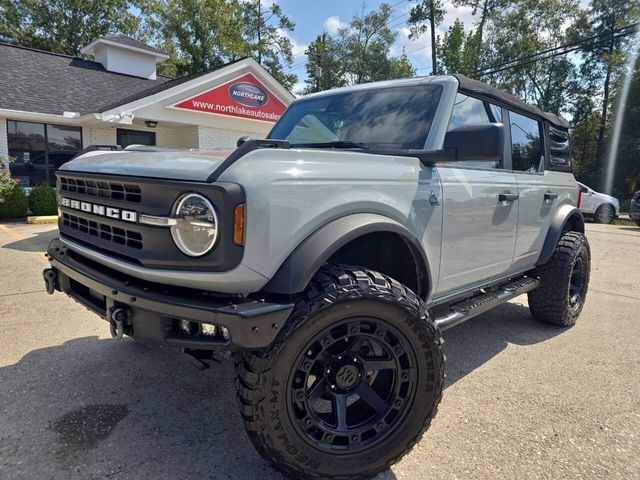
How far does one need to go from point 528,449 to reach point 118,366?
2.65 m

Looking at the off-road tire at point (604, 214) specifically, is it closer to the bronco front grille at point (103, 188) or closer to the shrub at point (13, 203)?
the bronco front grille at point (103, 188)

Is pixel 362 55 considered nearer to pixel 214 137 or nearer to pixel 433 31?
pixel 433 31

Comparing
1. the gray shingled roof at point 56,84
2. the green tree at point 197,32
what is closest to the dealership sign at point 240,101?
the gray shingled roof at point 56,84

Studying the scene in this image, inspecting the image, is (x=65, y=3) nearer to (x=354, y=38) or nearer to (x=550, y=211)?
(x=354, y=38)

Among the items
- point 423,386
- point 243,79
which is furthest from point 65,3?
point 423,386

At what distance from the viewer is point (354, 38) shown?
4250 cm

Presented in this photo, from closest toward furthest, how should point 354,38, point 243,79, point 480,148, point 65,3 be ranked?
point 480,148
point 243,79
point 65,3
point 354,38

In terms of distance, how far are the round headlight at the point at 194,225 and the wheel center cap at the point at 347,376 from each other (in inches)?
32.7

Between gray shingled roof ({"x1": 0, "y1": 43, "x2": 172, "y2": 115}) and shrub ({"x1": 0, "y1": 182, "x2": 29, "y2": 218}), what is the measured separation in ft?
7.89

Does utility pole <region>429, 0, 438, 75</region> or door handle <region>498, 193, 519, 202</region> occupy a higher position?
utility pole <region>429, 0, 438, 75</region>

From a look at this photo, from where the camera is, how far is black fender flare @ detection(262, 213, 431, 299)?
1783 mm

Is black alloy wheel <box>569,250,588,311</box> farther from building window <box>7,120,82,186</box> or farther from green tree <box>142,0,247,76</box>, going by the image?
green tree <box>142,0,247,76</box>

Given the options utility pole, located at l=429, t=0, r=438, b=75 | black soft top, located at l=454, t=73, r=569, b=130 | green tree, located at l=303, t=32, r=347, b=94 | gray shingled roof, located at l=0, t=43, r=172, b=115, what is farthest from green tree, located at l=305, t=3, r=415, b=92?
black soft top, located at l=454, t=73, r=569, b=130

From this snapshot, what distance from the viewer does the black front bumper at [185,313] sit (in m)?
1.66
